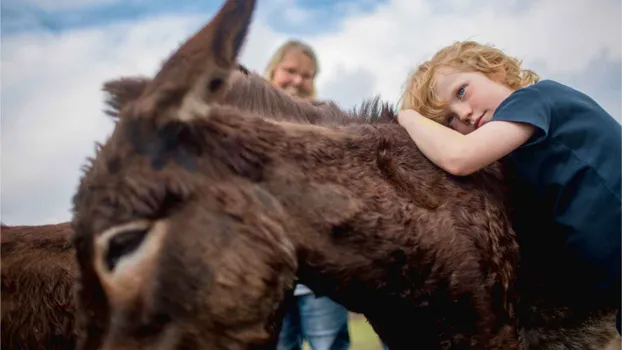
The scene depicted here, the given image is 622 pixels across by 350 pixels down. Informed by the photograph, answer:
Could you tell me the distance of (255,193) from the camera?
1.51m

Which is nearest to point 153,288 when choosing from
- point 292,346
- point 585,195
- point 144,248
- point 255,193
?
point 144,248

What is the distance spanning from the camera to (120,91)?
1776 mm

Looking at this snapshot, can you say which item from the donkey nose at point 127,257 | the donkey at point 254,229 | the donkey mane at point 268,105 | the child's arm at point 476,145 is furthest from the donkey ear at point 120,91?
the child's arm at point 476,145

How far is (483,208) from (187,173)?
2.87 feet

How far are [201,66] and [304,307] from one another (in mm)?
1698

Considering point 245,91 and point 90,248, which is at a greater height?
point 245,91

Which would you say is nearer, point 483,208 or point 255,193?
point 255,193

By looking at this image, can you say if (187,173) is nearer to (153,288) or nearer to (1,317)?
(153,288)

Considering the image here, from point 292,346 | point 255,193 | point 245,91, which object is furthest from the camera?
point 292,346

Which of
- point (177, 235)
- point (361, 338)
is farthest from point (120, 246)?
point (361, 338)

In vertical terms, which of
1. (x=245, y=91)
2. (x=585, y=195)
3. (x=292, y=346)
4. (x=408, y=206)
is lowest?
(x=292, y=346)

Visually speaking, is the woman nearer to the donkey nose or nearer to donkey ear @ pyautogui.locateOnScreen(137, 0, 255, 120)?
donkey ear @ pyautogui.locateOnScreen(137, 0, 255, 120)

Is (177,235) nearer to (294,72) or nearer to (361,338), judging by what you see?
(294,72)

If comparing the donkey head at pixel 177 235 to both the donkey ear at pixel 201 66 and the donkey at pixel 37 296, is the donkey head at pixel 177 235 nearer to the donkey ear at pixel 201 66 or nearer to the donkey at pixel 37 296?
the donkey ear at pixel 201 66
